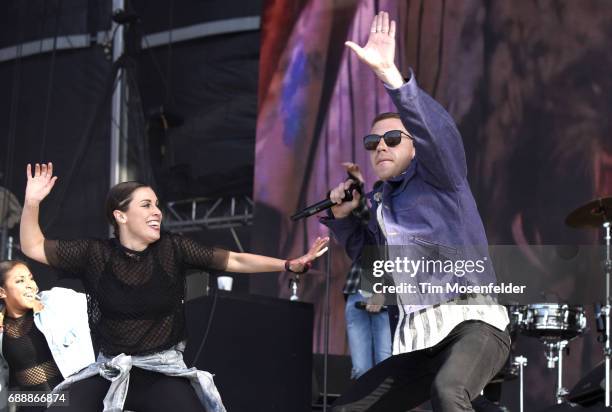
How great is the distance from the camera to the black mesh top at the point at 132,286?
4.14m

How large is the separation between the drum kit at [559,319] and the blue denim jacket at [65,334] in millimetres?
2762

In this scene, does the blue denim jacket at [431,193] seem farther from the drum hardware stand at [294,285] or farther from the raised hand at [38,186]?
the drum hardware stand at [294,285]

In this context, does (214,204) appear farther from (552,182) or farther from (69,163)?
(552,182)

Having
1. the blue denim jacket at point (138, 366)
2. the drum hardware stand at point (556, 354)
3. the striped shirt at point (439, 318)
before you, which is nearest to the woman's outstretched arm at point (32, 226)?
the blue denim jacket at point (138, 366)

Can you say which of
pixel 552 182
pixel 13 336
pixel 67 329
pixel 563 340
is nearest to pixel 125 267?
pixel 67 329

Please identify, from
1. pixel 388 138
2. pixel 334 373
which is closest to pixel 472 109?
pixel 334 373

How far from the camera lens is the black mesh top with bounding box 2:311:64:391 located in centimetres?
520

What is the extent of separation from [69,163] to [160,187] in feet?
2.50

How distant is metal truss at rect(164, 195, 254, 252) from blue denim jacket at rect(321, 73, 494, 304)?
4.72 m

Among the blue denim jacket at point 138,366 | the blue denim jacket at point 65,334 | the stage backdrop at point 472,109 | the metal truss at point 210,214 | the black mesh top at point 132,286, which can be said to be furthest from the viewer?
the metal truss at point 210,214

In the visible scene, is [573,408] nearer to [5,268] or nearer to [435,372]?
[435,372]

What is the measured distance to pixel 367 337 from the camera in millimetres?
6711

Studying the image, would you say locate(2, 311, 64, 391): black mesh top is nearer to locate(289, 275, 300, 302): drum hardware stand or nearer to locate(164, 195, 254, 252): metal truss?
locate(289, 275, 300, 302): drum hardware stand

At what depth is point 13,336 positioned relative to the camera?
5301mm
